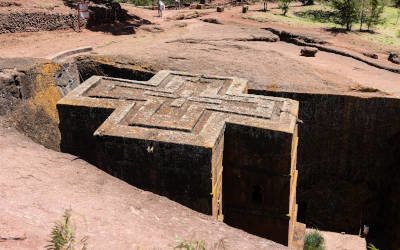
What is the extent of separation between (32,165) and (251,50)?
9352 mm

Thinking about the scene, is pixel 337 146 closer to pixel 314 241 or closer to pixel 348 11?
pixel 314 241

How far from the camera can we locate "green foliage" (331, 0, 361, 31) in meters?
21.0

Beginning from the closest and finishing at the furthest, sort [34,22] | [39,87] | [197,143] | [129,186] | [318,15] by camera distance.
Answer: [129,186], [197,143], [39,87], [34,22], [318,15]

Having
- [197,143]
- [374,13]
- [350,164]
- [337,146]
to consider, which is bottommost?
[350,164]

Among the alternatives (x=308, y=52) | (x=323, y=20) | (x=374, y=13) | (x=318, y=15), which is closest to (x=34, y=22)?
(x=308, y=52)

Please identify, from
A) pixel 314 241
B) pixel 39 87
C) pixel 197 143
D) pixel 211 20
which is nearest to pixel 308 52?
pixel 211 20

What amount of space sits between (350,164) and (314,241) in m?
2.23

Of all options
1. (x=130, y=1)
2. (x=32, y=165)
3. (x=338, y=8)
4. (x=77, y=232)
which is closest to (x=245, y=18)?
(x=338, y=8)

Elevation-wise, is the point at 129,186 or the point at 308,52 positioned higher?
the point at 308,52

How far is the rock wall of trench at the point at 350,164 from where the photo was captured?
10742 mm

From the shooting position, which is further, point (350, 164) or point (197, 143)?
point (350, 164)

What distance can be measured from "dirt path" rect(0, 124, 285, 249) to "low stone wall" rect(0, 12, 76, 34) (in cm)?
996

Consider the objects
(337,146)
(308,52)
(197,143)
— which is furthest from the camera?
(308,52)

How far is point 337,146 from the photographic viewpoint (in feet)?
36.9
